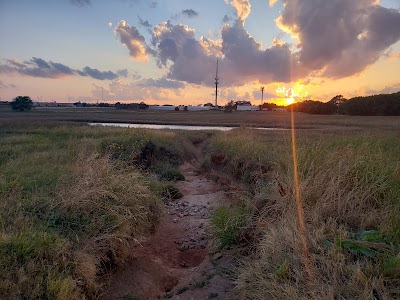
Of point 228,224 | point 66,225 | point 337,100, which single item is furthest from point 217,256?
point 337,100

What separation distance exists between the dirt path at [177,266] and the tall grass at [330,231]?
790 mm

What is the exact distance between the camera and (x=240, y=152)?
47.7 ft

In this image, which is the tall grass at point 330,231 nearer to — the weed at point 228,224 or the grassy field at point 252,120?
the weed at point 228,224

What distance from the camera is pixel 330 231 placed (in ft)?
17.2

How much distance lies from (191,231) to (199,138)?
1684 centimetres

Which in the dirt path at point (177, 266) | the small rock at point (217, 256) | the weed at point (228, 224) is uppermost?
the weed at point (228, 224)

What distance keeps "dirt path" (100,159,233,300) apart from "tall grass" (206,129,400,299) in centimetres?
79

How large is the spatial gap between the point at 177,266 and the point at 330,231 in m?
3.82

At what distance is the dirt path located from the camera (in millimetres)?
5992

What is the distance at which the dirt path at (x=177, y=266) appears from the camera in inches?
236

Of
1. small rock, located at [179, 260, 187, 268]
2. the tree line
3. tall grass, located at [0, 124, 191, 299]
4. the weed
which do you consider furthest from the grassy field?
tall grass, located at [0, 124, 191, 299]

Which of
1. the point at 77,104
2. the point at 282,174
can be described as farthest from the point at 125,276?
the point at 77,104

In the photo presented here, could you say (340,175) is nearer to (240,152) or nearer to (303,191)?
(303,191)

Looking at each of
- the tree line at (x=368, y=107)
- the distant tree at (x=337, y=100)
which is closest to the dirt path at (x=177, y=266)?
the tree line at (x=368, y=107)
